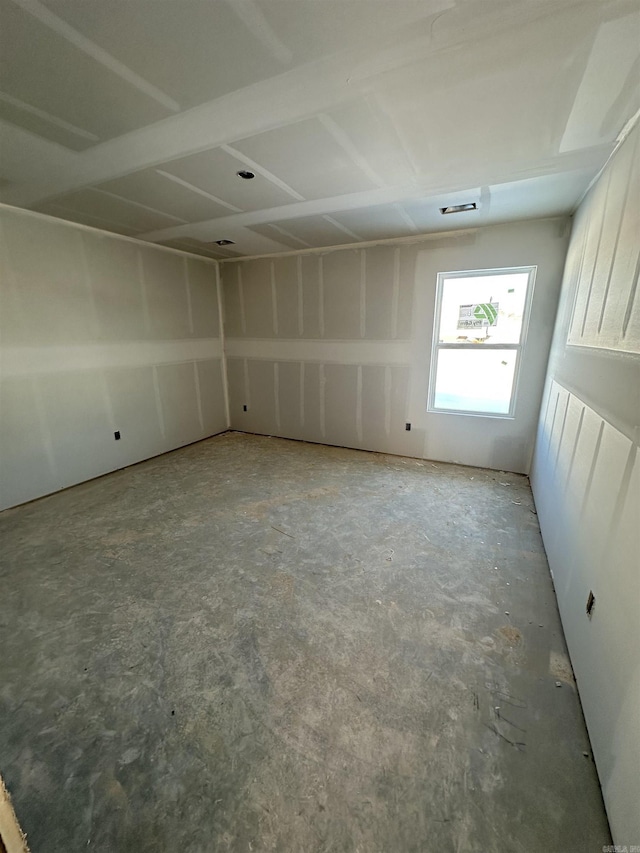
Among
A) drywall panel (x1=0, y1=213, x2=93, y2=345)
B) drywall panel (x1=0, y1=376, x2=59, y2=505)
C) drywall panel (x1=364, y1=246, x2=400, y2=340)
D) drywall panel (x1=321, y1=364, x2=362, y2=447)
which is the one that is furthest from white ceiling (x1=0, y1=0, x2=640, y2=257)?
drywall panel (x1=321, y1=364, x2=362, y2=447)

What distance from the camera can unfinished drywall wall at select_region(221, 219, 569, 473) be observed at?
133 inches

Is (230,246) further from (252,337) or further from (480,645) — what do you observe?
(480,645)

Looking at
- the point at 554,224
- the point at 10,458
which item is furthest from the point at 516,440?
the point at 10,458

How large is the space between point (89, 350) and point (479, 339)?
4.18 meters

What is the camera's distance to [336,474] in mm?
3783

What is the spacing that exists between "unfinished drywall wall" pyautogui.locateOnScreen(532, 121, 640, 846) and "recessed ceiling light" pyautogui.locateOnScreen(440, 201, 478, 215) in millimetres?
781

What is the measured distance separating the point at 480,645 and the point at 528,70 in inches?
100

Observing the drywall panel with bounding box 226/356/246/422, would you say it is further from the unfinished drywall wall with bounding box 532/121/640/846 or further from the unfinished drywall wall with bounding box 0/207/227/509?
the unfinished drywall wall with bounding box 532/121/640/846

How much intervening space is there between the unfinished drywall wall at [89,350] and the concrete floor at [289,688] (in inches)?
31.7

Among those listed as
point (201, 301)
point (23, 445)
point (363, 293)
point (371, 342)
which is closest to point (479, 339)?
point (371, 342)

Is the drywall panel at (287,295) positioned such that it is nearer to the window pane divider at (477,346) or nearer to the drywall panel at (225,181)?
the drywall panel at (225,181)

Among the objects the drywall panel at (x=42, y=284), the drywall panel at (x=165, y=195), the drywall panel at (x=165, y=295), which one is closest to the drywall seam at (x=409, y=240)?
the drywall panel at (x=165, y=295)

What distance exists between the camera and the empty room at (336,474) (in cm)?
112

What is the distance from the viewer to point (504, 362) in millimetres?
3586
